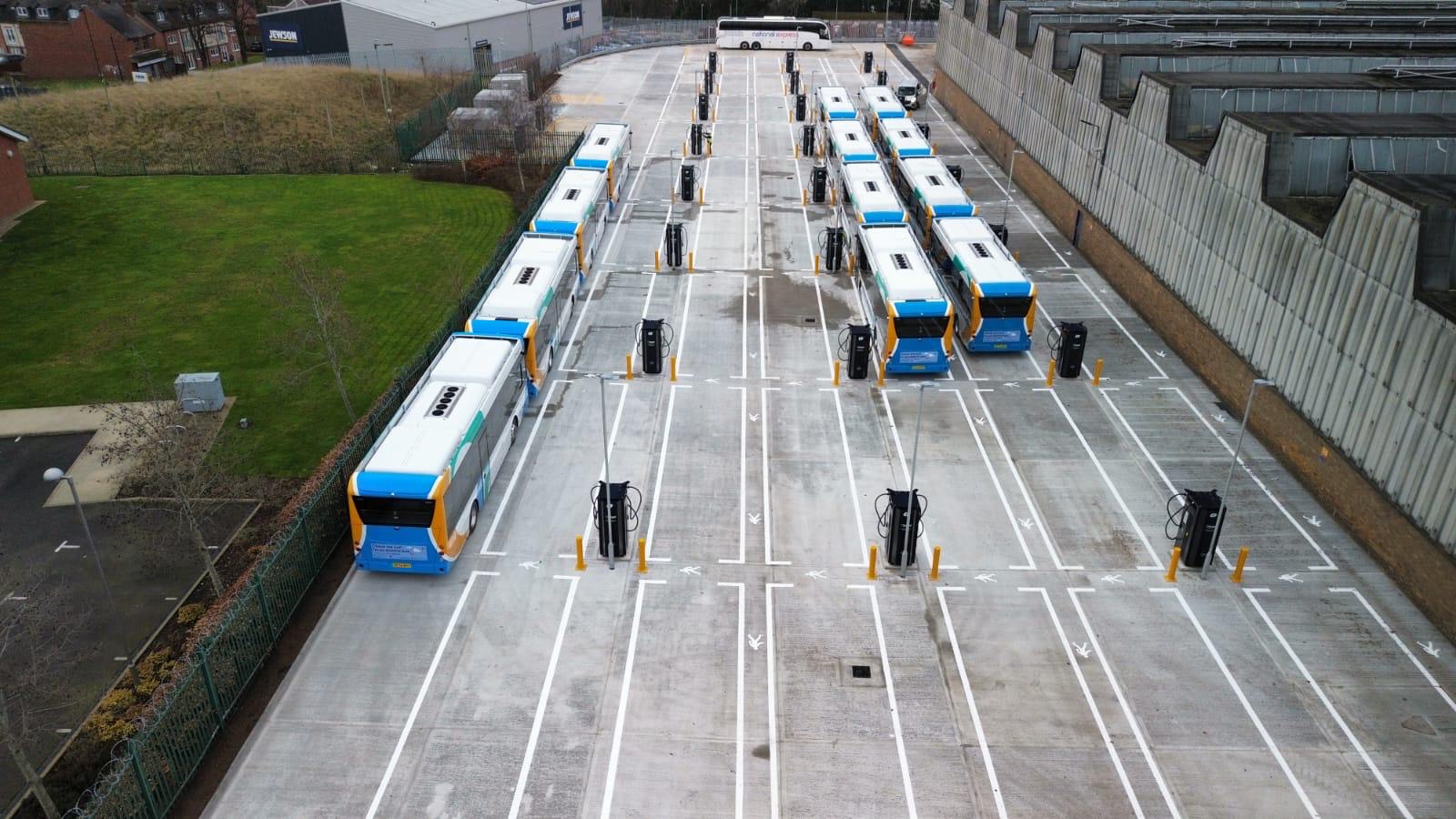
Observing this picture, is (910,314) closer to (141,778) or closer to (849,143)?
(849,143)

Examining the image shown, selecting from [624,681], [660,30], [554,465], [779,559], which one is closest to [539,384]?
[554,465]

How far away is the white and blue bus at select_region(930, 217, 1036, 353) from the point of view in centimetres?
3191

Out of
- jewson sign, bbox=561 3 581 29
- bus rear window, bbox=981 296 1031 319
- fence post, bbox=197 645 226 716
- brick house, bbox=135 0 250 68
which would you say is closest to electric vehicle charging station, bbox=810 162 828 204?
bus rear window, bbox=981 296 1031 319

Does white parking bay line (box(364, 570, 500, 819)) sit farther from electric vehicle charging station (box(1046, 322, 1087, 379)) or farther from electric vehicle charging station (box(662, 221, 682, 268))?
electric vehicle charging station (box(662, 221, 682, 268))

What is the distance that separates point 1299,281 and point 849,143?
27.2m

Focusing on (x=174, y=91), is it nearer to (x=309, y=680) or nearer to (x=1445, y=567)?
(x=309, y=680)

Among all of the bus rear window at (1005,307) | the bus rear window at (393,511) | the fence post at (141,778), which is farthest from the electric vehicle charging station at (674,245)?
the fence post at (141,778)

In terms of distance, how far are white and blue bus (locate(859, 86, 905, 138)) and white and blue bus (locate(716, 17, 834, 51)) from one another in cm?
3057

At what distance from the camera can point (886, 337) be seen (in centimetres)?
3155

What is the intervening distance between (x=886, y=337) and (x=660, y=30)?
78.1m

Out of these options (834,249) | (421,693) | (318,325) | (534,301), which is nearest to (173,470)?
(421,693)

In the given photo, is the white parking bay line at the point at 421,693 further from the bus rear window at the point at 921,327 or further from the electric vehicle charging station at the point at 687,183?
the electric vehicle charging station at the point at 687,183

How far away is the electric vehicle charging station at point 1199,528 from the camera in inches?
870

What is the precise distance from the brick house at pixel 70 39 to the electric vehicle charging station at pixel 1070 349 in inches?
3714
